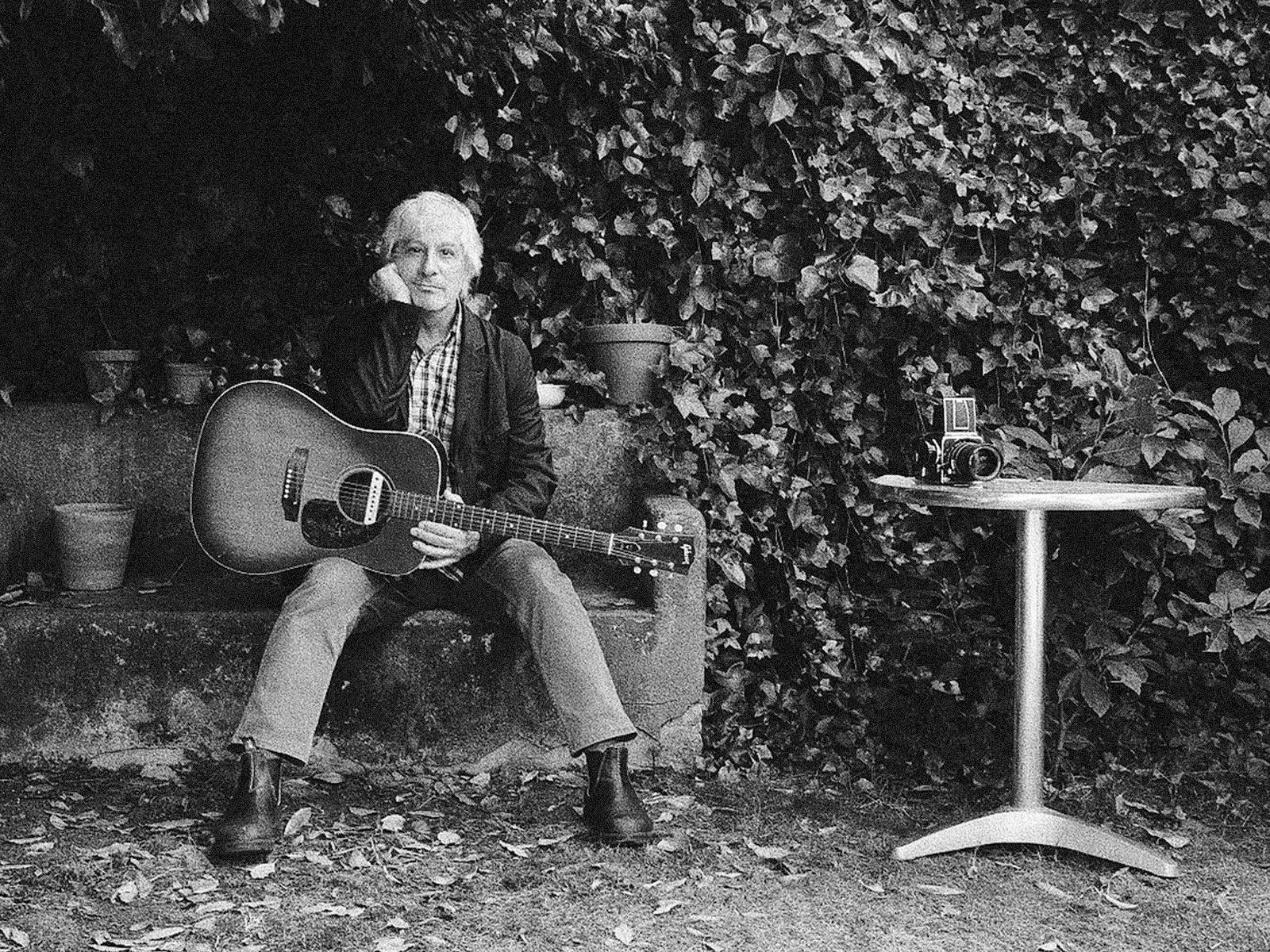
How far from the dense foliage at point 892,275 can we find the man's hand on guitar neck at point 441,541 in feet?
2.39

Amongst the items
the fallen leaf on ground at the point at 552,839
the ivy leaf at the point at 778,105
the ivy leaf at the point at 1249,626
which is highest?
the ivy leaf at the point at 778,105

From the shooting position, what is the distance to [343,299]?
4.36 meters

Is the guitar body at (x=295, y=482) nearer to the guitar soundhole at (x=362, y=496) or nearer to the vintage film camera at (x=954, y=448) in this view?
the guitar soundhole at (x=362, y=496)

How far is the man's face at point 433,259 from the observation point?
11.0ft

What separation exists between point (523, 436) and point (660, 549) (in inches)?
20.9

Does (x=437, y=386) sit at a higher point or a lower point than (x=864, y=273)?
lower

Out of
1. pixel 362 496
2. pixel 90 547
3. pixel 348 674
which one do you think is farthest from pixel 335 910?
pixel 90 547

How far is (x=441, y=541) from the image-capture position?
316 cm

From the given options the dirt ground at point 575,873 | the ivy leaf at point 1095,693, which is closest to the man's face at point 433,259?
the dirt ground at point 575,873

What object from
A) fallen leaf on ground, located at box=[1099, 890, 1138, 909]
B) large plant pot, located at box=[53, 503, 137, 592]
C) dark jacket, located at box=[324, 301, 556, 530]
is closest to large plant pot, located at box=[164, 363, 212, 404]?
large plant pot, located at box=[53, 503, 137, 592]

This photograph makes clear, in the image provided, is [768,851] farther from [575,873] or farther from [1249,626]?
[1249,626]

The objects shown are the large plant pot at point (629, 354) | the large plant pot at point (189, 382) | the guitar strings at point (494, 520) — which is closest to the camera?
the guitar strings at point (494, 520)

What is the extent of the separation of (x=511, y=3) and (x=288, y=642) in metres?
1.90

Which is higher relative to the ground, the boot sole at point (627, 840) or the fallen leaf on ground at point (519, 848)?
the boot sole at point (627, 840)
